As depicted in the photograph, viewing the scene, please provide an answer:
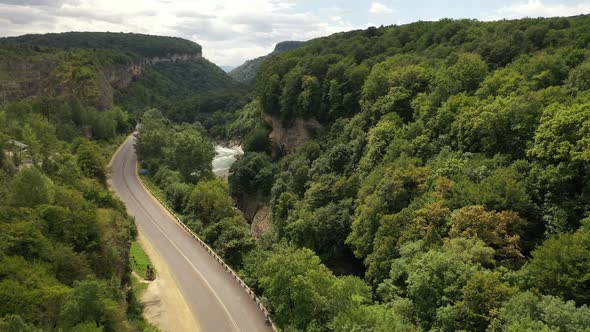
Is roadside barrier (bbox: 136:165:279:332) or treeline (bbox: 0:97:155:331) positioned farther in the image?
roadside barrier (bbox: 136:165:279:332)

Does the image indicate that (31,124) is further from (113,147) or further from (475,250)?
(475,250)

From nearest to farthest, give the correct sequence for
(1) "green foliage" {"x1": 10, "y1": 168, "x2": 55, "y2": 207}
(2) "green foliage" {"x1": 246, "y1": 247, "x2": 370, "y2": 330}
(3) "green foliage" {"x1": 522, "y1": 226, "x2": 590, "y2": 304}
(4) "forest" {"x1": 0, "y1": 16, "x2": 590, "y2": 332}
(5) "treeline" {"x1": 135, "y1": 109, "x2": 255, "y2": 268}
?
(3) "green foliage" {"x1": 522, "y1": 226, "x2": 590, "y2": 304}, (4) "forest" {"x1": 0, "y1": 16, "x2": 590, "y2": 332}, (2) "green foliage" {"x1": 246, "y1": 247, "x2": 370, "y2": 330}, (1) "green foliage" {"x1": 10, "y1": 168, "x2": 55, "y2": 207}, (5) "treeline" {"x1": 135, "y1": 109, "x2": 255, "y2": 268}

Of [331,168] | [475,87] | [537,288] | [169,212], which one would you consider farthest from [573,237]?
[169,212]

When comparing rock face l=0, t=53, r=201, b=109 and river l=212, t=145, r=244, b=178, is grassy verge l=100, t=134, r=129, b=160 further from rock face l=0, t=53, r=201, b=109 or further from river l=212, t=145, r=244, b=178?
river l=212, t=145, r=244, b=178

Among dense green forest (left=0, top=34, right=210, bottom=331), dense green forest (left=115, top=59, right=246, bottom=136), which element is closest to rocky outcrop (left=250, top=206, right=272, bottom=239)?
dense green forest (left=0, top=34, right=210, bottom=331)

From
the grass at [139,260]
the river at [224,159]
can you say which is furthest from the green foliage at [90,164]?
the river at [224,159]

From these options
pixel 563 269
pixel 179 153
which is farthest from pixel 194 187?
pixel 563 269

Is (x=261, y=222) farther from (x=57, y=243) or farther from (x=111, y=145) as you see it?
(x=57, y=243)
